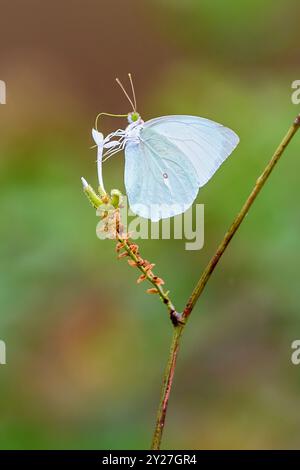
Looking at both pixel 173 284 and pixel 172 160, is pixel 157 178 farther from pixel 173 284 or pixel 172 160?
pixel 173 284

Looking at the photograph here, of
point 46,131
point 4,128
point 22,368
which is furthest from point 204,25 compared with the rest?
point 22,368

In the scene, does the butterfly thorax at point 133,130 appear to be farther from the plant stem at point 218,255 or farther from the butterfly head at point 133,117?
the plant stem at point 218,255

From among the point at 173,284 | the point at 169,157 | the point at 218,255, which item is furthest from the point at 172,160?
the point at 218,255

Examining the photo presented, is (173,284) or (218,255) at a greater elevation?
(218,255)

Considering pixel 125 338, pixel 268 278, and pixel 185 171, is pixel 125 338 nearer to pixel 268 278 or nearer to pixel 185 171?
pixel 268 278

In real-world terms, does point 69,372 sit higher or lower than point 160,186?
lower

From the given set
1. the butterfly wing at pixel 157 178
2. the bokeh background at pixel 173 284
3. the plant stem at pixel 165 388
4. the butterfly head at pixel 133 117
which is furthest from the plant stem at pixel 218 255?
the bokeh background at pixel 173 284

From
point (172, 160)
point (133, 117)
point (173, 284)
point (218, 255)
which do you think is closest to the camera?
point (218, 255)
